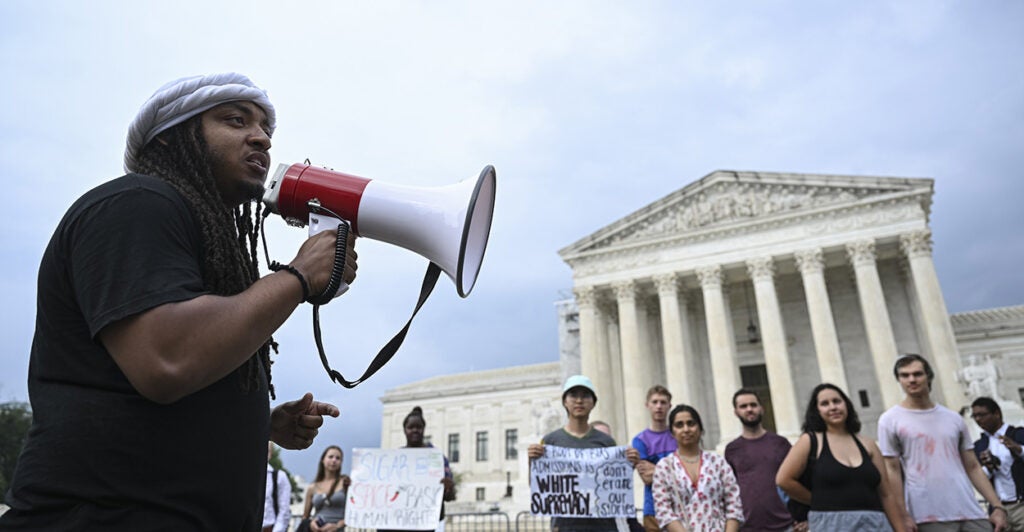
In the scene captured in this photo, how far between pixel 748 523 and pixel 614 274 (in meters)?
27.6

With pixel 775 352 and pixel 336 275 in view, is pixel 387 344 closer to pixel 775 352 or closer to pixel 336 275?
pixel 336 275

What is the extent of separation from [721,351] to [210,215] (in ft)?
97.9

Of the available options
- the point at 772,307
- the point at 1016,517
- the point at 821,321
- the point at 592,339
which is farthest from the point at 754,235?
the point at 1016,517

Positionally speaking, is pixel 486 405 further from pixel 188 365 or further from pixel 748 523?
pixel 188 365

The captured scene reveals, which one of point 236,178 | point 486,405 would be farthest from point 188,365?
point 486,405

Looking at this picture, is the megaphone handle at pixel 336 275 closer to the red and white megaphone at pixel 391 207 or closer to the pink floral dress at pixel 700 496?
the red and white megaphone at pixel 391 207

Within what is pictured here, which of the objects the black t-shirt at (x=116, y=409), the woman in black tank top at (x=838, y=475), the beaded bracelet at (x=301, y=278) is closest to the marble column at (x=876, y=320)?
the woman in black tank top at (x=838, y=475)

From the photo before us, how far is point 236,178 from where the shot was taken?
1848 millimetres

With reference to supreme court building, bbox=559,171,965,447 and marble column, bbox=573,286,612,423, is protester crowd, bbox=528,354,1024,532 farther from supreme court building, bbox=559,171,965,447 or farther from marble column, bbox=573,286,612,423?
marble column, bbox=573,286,612,423

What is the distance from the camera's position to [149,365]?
1.30 metres

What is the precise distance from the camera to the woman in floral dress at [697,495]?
5305 millimetres

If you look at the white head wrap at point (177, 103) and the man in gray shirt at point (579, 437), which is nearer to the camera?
the white head wrap at point (177, 103)

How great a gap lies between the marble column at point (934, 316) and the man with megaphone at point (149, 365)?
29.8 meters

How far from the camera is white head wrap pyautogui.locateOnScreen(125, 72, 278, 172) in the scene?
1832 millimetres
